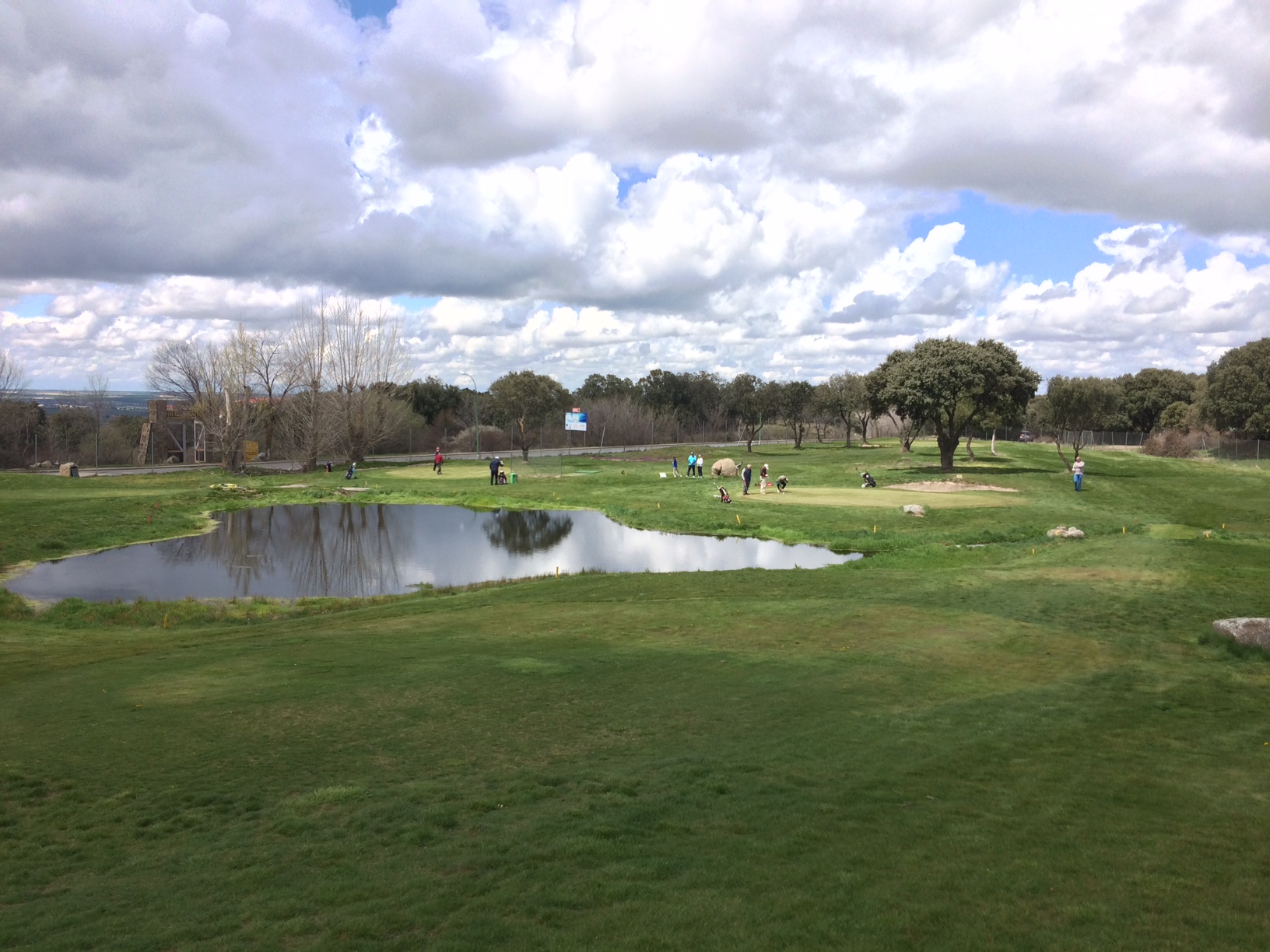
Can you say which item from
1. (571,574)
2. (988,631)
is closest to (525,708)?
(988,631)

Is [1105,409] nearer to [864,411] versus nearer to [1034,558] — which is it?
[864,411]

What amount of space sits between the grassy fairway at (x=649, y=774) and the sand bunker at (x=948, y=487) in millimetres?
25399

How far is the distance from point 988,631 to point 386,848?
12925mm

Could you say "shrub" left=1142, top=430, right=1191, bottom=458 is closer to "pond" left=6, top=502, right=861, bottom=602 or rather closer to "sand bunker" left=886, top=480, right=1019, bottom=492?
"sand bunker" left=886, top=480, right=1019, bottom=492

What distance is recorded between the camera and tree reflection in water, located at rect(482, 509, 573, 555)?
35.2m

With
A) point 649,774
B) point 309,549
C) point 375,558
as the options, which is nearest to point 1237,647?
point 649,774

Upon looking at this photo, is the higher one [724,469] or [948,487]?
[724,469]

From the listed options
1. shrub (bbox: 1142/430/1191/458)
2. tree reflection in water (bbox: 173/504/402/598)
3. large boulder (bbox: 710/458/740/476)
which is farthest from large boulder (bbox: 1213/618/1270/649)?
shrub (bbox: 1142/430/1191/458)

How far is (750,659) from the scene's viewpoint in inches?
583

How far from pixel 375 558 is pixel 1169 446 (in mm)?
67969

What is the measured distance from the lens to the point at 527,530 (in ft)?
130

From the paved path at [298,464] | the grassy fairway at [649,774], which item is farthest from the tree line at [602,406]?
the grassy fairway at [649,774]

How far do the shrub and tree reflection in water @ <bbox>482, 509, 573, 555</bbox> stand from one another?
54491 mm

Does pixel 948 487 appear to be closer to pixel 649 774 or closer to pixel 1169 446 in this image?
pixel 1169 446
